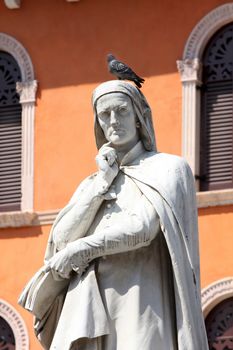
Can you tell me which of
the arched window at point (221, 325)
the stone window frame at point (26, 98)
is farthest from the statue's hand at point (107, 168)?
the stone window frame at point (26, 98)

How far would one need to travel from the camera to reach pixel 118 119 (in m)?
11.8

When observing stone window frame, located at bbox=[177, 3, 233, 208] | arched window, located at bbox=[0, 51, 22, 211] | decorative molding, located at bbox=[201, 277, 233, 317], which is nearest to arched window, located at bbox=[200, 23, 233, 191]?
stone window frame, located at bbox=[177, 3, 233, 208]

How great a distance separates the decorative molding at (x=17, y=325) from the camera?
97.9 ft

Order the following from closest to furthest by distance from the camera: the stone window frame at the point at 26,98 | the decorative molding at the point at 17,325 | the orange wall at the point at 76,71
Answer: the decorative molding at the point at 17,325 → the orange wall at the point at 76,71 → the stone window frame at the point at 26,98

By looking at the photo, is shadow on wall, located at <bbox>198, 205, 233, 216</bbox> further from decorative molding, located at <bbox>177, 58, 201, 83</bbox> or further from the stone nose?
the stone nose

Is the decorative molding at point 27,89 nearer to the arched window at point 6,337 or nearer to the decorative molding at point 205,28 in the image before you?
the decorative molding at point 205,28

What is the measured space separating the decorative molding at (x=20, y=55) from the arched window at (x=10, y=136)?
0.08 m

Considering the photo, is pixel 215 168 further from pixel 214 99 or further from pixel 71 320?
pixel 71 320

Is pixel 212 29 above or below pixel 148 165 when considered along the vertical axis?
above

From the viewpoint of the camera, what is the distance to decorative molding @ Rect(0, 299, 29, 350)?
29844 mm

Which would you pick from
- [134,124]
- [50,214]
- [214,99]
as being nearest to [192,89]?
[214,99]

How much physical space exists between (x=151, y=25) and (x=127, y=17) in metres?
0.46

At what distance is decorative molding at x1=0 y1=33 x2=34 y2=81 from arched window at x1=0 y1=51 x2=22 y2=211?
3.0 inches

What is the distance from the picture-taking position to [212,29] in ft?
99.0
